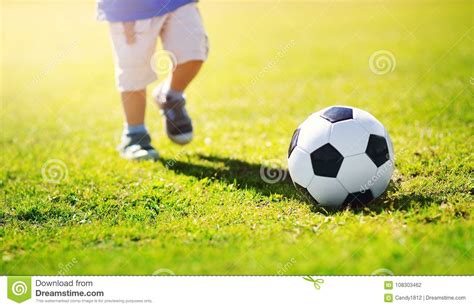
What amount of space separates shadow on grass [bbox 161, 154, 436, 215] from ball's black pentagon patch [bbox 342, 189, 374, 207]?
26 millimetres

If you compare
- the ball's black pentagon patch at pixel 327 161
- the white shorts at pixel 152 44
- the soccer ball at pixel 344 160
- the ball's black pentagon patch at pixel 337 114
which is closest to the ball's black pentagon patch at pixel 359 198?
the soccer ball at pixel 344 160

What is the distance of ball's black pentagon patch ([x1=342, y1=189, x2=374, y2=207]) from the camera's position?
3865mm

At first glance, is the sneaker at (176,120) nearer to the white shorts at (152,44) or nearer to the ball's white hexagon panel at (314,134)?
the white shorts at (152,44)

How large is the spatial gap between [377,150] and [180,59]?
2.40 metres


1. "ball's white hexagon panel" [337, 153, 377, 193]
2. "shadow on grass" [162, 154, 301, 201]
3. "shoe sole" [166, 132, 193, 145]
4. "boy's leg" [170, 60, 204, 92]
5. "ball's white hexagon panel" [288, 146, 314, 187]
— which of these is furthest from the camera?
"shoe sole" [166, 132, 193, 145]

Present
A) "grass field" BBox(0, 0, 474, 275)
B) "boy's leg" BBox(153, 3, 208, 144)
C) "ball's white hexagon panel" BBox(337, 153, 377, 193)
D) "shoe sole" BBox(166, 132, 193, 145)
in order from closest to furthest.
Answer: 1. "grass field" BBox(0, 0, 474, 275)
2. "ball's white hexagon panel" BBox(337, 153, 377, 193)
3. "boy's leg" BBox(153, 3, 208, 144)
4. "shoe sole" BBox(166, 132, 193, 145)

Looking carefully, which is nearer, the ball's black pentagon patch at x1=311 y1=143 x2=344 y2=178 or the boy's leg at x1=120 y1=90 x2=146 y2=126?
the ball's black pentagon patch at x1=311 y1=143 x2=344 y2=178

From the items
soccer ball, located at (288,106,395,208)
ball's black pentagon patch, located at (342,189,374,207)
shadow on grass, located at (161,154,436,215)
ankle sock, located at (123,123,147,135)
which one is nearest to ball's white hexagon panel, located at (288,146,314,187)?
soccer ball, located at (288,106,395,208)

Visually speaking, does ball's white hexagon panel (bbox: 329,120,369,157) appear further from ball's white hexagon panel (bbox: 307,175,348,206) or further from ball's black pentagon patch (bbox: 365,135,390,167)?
ball's white hexagon panel (bbox: 307,175,348,206)

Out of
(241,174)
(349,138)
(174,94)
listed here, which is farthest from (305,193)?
(174,94)

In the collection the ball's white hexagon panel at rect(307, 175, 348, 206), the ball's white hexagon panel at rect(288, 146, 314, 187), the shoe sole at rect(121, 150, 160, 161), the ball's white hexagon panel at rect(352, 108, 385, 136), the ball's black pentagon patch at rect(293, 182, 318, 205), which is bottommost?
the shoe sole at rect(121, 150, 160, 161)

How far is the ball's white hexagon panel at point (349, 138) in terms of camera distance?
385 cm
